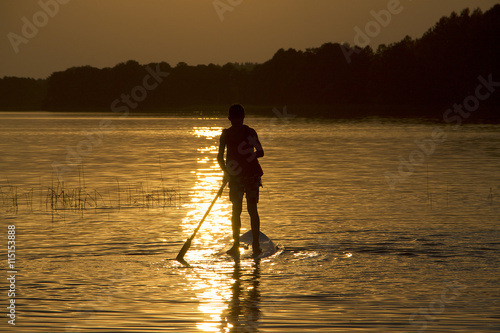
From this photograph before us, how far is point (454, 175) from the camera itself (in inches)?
925

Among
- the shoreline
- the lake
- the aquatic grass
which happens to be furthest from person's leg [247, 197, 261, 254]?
the shoreline

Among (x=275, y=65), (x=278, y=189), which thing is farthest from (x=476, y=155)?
(x=275, y=65)

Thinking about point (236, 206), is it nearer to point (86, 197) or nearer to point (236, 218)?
point (236, 218)

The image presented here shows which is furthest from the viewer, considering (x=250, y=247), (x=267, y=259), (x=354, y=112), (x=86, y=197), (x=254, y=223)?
(x=354, y=112)

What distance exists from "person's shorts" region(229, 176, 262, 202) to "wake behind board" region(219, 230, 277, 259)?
0.82m

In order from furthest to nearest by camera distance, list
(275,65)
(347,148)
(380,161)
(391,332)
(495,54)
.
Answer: (275,65)
(495,54)
(347,148)
(380,161)
(391,332)

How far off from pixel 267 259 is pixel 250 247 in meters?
0.91

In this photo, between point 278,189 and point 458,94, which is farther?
point 458,94

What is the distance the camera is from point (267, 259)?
10.7m

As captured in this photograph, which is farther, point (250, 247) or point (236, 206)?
point (250, 247)

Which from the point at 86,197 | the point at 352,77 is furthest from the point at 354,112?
the point at 86,197

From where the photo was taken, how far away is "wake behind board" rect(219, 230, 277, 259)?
11.0 metres

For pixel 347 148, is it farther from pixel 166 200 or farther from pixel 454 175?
pixel 166 200

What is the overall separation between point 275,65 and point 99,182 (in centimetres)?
14822
